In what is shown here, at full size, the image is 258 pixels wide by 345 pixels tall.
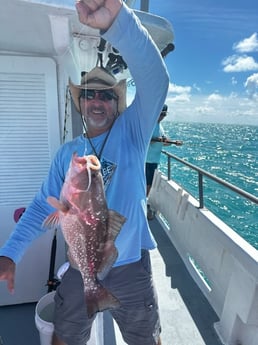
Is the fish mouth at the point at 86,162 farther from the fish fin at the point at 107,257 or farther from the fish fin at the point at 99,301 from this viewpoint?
the fish fin at the point at 99,301

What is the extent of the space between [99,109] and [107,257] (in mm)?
762

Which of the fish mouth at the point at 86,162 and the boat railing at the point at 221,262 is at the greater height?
the fish mouth at the point at 86,162

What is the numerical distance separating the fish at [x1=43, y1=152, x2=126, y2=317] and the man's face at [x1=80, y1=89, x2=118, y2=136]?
1.62ft

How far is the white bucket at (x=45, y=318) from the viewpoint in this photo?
6.07 feet

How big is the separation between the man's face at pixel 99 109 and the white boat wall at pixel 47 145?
1.73 feet

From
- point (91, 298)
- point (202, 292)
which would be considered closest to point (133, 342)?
point (91, 298)

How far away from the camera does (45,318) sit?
213 centimetres

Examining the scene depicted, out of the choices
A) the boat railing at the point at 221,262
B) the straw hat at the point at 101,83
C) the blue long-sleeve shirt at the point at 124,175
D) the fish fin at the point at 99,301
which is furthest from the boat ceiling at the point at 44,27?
the boat railing at the point at 221,262

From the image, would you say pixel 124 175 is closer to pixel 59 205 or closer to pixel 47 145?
pixel 59 205

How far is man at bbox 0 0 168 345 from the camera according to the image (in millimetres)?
1468

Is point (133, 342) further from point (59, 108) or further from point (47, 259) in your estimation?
point (59, 108)

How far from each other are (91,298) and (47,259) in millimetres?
1491

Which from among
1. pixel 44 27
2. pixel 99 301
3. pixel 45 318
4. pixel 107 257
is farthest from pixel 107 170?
pixel 45 318

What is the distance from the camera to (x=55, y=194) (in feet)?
5.29
